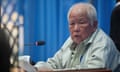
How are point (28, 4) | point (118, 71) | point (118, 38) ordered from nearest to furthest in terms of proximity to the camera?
point (118, 71) → point (118, 38) → point (28, 4)

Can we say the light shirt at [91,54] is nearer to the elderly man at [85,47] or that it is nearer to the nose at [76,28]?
the elderly man at [85,47]

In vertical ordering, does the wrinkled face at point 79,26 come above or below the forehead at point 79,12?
below

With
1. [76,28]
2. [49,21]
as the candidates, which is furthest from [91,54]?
[49,21]

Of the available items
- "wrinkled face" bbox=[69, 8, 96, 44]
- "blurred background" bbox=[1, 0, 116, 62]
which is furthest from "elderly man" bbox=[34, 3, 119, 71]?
"blurred background" bbox=[1, 0, 116, 62]

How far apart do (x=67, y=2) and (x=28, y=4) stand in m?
0.57

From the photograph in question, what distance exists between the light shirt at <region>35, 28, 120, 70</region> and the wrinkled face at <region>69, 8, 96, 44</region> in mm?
63

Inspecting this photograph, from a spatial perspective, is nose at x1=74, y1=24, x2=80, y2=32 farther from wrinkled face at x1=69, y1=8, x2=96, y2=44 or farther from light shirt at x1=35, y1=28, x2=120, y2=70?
light shirt at x1=35, y1=28, x2=120, y2=70

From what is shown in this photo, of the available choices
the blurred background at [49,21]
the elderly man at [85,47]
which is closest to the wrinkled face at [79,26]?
the elderly man at [85,47]

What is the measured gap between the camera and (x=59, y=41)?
397 cm

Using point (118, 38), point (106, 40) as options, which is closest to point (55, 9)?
point (118, 38)

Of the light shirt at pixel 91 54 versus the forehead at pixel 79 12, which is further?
the forehead at pixel 79 12

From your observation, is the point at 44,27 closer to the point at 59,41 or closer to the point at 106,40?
the point at 59,41

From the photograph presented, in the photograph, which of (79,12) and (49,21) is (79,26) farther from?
(49,21)

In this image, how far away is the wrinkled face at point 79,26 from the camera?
2.01 metres
